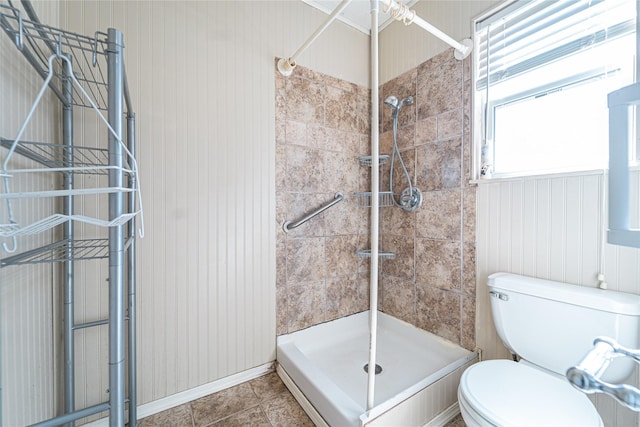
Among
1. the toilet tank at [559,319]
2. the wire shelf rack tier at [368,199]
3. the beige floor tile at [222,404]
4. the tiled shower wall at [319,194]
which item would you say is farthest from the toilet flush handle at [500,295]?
the beige floor tile at [222,404]

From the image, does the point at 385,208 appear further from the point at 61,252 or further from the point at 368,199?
the point at 61,252

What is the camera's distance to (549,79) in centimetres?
127

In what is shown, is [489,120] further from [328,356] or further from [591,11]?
[328,356]

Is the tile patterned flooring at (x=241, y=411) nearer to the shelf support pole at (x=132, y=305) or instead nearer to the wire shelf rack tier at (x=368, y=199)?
the shelf support pole at (x=132, y=305)

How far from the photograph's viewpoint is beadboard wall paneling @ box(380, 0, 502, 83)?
4.94 feet

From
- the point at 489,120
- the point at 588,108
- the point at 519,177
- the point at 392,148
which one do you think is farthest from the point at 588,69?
A: the point at 392,148

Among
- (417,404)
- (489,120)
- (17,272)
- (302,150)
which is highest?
(489,120)

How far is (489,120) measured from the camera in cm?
147

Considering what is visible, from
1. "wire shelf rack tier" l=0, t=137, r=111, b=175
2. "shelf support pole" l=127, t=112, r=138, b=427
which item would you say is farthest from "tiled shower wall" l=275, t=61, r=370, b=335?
"wire shelf rack tier" l=0, t=137, r=111, b=175

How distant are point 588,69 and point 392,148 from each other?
1.05 meters

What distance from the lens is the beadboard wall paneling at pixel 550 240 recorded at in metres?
1.05

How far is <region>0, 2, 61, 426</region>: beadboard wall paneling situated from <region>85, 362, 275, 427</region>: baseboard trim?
1.18ft

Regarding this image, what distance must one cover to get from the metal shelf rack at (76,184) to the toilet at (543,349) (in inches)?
43.7

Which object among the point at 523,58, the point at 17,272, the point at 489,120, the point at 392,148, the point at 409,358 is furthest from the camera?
the point at 392,148
